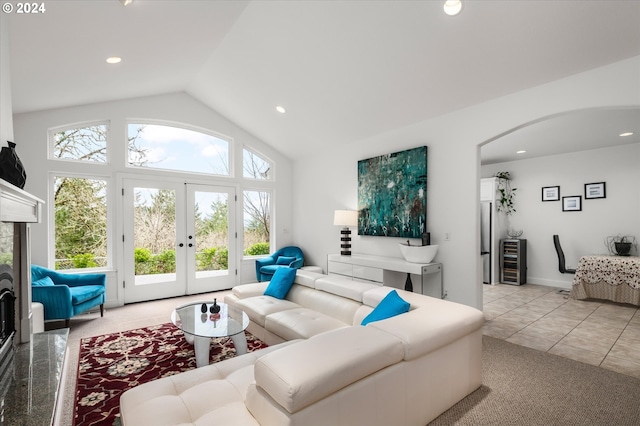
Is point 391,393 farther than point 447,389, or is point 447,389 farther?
point 447,389

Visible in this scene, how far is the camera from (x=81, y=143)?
4.76 metres

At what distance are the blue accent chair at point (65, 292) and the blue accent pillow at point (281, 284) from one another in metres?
2.24

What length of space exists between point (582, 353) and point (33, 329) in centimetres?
537

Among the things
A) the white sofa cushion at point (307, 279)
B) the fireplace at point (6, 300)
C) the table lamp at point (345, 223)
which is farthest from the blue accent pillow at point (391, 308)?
the table lamp at point (345, 223)

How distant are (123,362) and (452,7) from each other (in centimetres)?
419

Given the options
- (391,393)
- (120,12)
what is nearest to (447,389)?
(391,393)

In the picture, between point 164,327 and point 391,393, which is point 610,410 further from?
point 164,327

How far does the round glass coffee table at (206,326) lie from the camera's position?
2667mm

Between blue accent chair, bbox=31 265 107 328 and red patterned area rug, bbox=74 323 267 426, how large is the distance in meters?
0.55

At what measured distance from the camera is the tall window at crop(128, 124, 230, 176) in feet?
17.1

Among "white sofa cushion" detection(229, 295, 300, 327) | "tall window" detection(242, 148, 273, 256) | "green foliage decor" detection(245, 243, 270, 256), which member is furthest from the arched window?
"white sofa cushion" detection(229, 295, 300, 327)

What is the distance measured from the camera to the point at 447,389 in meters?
2.00

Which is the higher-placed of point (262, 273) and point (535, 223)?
point (535, 223)

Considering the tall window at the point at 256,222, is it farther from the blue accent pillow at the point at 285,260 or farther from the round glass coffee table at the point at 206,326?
the round glass coffee table at the point at 206,326
